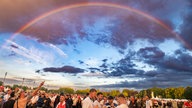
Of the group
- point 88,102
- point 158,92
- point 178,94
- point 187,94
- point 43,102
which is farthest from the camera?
point 158,92

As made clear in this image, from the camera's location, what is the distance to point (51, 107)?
20.6m

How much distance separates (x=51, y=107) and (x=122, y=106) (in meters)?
15.0

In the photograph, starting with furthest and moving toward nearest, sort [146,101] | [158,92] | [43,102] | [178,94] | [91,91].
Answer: [158,92]
[178,94]
[43,102]
[146,101]
[91,91]

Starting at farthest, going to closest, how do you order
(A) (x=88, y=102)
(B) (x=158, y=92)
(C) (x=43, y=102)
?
(B) (x=158, y=92)
(C) (x=43, y=102)
(A) (x=88, y=102)

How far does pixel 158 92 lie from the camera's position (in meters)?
166

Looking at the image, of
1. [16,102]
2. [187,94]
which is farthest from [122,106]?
[187,94]

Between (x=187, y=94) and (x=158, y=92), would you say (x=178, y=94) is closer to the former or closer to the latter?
(x=187, y=94)

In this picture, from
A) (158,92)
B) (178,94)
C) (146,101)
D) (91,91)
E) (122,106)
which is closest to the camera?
(122,106)

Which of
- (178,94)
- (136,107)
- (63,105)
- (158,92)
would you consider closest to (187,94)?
(178,94)

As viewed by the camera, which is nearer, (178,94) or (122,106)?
(122,106)

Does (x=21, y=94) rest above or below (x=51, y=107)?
above

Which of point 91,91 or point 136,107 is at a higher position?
point 91,91

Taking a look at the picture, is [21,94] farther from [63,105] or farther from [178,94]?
[178,94]

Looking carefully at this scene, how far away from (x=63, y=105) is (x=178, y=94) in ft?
462
